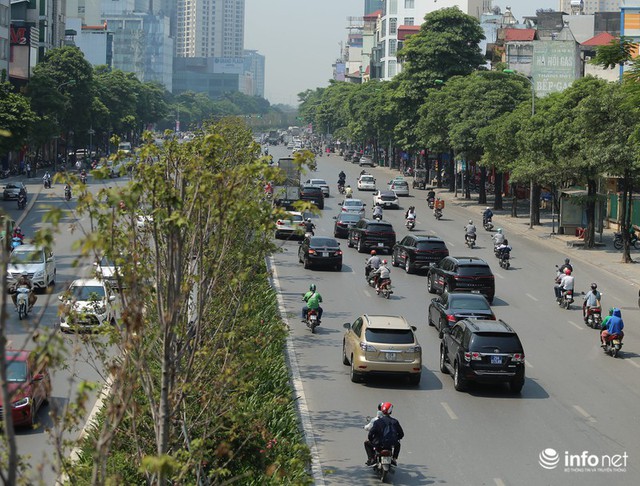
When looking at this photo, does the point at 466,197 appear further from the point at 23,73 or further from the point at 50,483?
the point at 50,483

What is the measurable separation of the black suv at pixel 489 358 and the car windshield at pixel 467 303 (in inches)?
203

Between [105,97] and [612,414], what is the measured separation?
4681 inches

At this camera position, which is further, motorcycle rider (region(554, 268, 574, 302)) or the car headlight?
motorcycle rider (region(554, 268, 574, 302))

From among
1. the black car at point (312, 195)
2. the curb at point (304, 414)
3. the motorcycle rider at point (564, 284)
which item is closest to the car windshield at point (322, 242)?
the motorcycle rider at point (564, 284)

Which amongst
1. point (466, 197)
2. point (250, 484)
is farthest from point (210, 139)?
point (466, 197)

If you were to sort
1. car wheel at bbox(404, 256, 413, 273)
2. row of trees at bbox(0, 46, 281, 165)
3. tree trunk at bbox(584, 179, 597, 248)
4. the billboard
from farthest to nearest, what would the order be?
the billboard → row of trees at bbox(0, 46, 281, 165) → tree trunk at bbox(584, 179, 597, 248) → car wheel at bbox(404, 256, 413, 273)

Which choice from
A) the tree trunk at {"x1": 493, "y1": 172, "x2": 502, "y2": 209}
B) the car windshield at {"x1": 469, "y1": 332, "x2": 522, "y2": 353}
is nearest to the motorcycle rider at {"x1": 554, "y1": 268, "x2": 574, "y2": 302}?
the car windshield at {"x1": 469, "y1": 332, "x2": 522, "y2": 353}

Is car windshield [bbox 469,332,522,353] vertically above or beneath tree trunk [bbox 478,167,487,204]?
beneath

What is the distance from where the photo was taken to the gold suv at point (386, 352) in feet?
79.4

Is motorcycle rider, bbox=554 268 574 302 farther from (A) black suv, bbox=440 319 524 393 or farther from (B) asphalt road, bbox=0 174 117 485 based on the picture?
(B) asphalt road, bbox=0 174 117 485

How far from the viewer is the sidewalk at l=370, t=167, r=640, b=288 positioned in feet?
153

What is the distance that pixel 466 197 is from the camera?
271ft

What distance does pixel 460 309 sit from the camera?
29406mm

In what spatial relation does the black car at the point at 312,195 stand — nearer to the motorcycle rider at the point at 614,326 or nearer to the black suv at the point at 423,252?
the black suv at the point at 423,252
